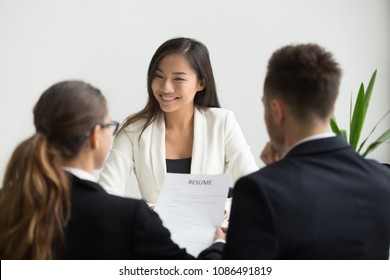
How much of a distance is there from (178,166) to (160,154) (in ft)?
0.37

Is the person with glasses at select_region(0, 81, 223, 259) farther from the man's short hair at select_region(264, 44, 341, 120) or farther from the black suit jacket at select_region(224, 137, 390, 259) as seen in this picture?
the man's short hair at select_region(264, 44, 341, 120)

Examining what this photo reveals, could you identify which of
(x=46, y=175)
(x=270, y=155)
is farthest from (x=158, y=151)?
(x=46, y=175)

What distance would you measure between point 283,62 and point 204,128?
1265 mm

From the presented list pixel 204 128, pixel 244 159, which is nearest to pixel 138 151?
pixel 204 128

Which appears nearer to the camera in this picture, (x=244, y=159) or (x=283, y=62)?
(x=283, y=62)

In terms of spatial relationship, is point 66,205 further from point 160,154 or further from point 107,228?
point 160,154

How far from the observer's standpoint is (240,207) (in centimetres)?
119

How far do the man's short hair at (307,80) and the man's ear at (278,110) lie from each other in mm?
20

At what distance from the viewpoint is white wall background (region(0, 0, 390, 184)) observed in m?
3.53

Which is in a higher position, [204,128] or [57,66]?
[57,66]

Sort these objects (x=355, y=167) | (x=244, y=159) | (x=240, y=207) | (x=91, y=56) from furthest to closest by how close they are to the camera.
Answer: (x=91, y=56) → (x=244, y=159) → (x=355, y=167) → (x=240, y=207)

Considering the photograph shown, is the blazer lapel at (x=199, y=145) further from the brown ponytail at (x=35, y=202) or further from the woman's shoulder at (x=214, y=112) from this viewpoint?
the brown ponytail at (x=35, y=202)

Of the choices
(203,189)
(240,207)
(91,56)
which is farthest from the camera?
(91,56)

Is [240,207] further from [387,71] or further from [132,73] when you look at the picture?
[387,71]
